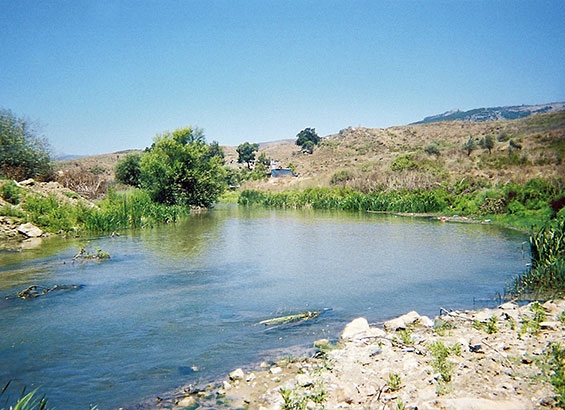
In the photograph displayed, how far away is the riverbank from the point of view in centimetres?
469

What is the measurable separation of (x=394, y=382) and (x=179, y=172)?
36.1 meters

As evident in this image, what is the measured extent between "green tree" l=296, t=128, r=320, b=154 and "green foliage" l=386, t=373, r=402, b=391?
102 meters

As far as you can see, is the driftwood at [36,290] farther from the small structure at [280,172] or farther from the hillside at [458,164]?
the small structure at [280,172]

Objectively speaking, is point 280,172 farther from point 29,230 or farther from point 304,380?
point 304,380

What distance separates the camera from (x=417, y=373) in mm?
5434

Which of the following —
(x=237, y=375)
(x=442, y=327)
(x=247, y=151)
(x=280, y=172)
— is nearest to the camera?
(x=237, y=375)

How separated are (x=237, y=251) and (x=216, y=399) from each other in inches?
482

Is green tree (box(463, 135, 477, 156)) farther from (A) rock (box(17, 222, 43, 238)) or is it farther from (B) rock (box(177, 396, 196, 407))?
(B) rock (box(177, 396, 196, 407))

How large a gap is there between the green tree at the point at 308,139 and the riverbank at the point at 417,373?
9988 centimetres

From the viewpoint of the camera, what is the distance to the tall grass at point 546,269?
9.98 m

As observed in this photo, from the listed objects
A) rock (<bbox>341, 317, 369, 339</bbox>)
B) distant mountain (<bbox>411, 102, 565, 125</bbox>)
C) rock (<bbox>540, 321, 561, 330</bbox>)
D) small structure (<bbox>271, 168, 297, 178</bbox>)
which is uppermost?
distant mountain (<bbox>411, 102, 565, 125</bbox>)

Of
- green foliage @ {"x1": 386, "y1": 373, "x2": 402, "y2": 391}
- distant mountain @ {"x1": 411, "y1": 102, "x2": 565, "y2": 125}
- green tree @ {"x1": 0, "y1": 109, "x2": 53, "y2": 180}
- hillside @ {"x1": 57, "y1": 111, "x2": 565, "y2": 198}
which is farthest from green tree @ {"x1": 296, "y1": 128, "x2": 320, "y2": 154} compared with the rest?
green foliage @ {"x1": 386, "y1": 373, "x2": 402, "y2": 391}

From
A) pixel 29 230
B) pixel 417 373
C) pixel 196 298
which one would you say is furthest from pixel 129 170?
pixel 417 373

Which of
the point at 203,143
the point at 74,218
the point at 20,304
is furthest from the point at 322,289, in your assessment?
the point at 203,143
